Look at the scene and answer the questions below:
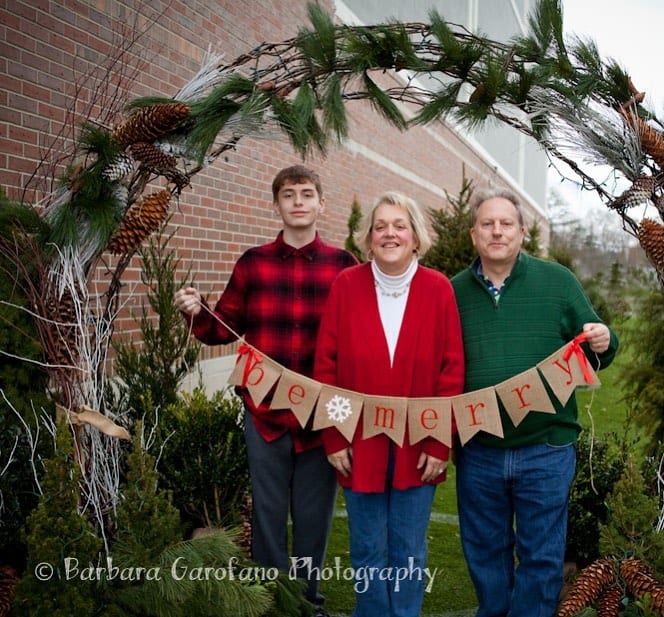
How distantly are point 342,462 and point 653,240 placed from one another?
1.76 metres

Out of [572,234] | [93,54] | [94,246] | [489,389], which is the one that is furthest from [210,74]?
[572,234]

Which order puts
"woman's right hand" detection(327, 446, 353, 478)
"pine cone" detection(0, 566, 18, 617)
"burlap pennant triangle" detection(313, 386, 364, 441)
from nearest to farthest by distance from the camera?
"pine cone" detection(0, 566, 18, 617), "burlap pennant triangle" detection(313, 386, 364, 441), "woman's right hand" detection(327, 446, 353, 478)

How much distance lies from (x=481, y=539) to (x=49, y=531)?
74.9 inches

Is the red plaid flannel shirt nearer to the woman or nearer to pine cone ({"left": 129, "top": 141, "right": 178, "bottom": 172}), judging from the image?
the woman

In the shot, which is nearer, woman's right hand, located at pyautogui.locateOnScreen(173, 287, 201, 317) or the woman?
the woman

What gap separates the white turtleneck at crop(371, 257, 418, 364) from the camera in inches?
118

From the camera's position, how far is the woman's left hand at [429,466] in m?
2.97

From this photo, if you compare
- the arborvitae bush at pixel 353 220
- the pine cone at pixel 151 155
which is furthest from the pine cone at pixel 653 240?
the arborvitae bush at pixel 353 220

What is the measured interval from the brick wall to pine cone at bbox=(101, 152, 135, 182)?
0.25 m

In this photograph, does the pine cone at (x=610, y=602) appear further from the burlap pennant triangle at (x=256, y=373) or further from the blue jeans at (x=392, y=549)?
the burlap pennant triangle at (x=256, y=373)

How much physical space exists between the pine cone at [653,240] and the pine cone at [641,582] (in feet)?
4.35

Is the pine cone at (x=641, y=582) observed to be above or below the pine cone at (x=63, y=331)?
below

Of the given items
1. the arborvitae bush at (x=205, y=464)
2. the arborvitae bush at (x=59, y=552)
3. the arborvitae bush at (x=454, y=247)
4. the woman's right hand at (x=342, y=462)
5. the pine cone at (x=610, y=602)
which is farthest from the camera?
the arborvitae bush at (x=454, y=247)

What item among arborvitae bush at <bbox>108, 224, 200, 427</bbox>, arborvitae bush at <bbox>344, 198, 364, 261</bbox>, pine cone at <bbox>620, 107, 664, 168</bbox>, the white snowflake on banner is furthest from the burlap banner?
arborvitae bush at <bbox>344, 198, 364, 261</bbox>
